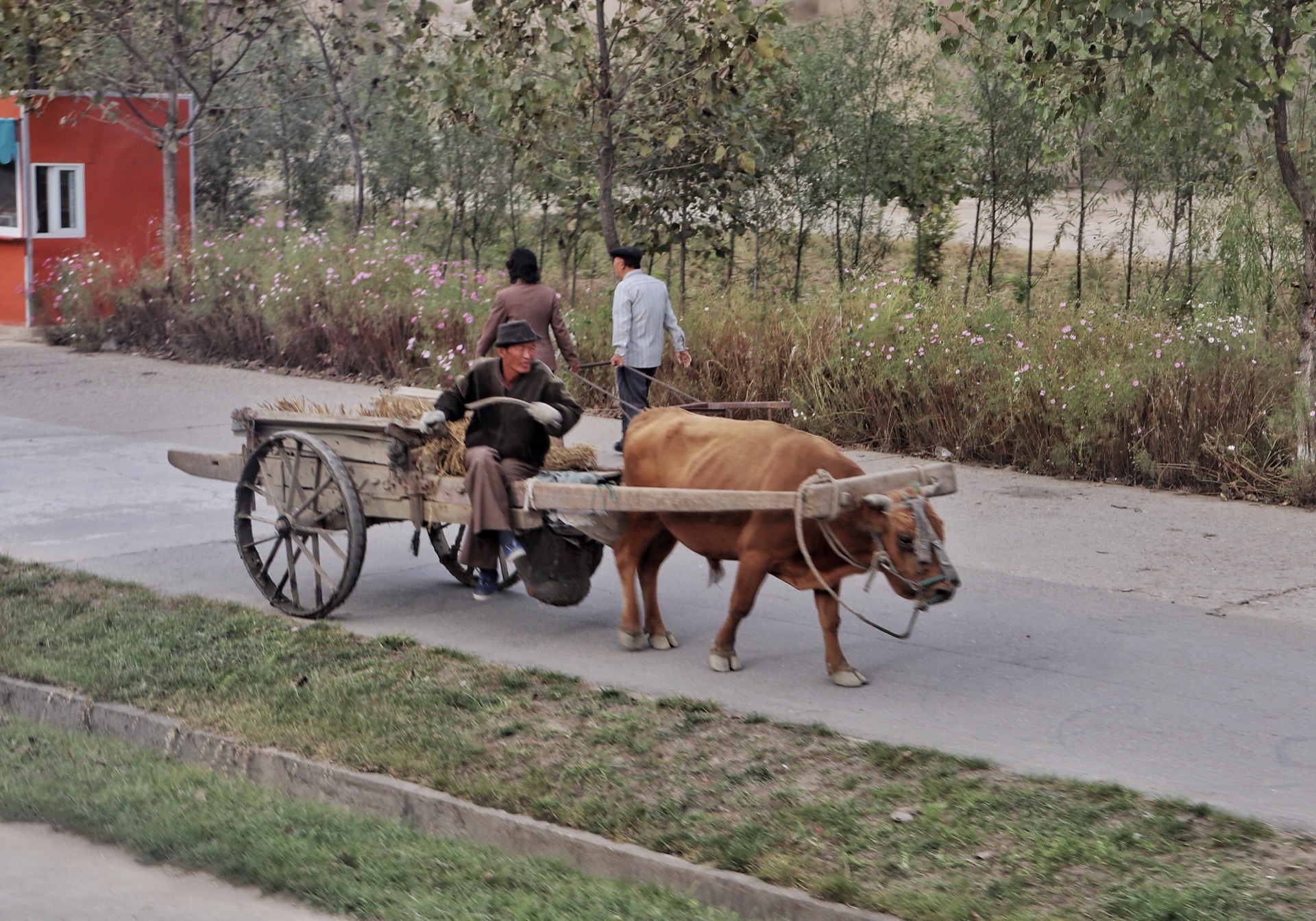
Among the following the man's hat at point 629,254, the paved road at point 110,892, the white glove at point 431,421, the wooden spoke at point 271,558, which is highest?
the man's hat at point 629,254

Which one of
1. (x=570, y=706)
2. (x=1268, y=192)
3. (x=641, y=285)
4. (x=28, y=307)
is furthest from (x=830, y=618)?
(x=28, y=307)

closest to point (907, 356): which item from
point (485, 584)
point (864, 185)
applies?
point (485, 584)

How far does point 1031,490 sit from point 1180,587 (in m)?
3.10

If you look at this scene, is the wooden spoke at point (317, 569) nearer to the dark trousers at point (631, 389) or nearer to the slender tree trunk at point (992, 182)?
the dark trousers at point (631, 389)

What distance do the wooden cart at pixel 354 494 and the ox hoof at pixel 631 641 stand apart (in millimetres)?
330

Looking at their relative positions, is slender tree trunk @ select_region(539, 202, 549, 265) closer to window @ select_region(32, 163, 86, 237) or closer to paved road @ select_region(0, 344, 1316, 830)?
window @ select_region(32, 163, 86, 237)

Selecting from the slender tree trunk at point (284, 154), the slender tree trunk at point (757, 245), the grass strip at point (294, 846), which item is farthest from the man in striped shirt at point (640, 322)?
the slender tree trunk at point (284, 154)

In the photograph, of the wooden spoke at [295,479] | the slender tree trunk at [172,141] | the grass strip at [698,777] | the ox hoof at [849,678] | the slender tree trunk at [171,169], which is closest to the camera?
the grass strip at [698,777]

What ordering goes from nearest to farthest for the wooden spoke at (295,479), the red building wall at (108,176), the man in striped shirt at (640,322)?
the wooden spoke at (295,479)
the man in striped shirt at (640,322)
the red building wall at (108,176)

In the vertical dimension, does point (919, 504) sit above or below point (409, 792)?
above

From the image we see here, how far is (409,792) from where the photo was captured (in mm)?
5402

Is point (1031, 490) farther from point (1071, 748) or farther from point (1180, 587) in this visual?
point (1071, 748)

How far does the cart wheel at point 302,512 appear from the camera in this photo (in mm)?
7672

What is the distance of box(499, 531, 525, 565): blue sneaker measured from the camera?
24.2 feet
